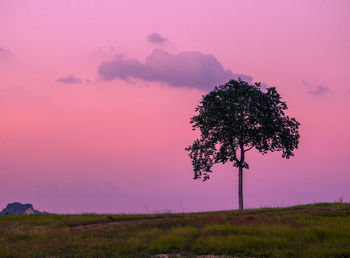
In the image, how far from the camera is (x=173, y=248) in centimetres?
1870

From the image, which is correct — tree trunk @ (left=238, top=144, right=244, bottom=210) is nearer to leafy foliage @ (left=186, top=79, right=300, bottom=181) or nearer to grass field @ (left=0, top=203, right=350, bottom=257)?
leafy foliage @ (left=186, top=79, right=300, bottom=181)

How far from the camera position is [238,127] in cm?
4231

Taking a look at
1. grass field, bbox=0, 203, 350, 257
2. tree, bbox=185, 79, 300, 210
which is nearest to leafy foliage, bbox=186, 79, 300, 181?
tree, bbox=185, 79, 300, 210

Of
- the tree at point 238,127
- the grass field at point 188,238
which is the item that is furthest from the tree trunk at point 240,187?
the grass field at point 188,238

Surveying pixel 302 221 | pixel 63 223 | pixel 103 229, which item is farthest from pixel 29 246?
pixel 302 221

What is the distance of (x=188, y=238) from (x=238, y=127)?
76.8 ft

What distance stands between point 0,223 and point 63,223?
5100mm

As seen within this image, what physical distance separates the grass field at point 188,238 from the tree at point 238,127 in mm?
14980

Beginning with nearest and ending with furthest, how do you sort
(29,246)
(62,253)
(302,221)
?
(62,253), (29,246), (302,221)

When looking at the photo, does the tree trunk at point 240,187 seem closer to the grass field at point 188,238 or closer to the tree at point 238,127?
the tree at point 238,127

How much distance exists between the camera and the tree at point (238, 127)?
141 ft

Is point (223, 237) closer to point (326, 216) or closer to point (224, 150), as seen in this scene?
point (326, 216)

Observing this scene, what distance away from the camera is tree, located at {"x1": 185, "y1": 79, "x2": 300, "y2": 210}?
4303 cm

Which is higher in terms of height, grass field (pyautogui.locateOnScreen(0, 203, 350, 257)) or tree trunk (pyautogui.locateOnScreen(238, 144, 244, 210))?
tree trunk (pyautogui.locateOnScreen(238, 144, 244, 210))
